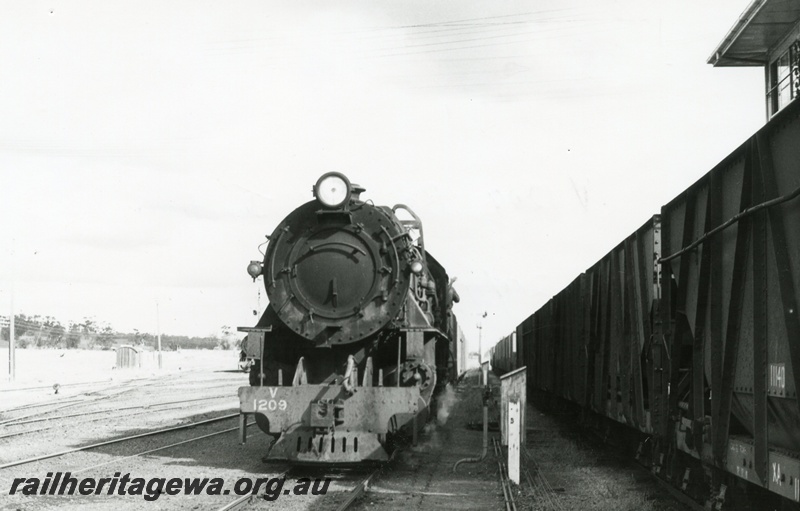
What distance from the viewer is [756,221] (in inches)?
190

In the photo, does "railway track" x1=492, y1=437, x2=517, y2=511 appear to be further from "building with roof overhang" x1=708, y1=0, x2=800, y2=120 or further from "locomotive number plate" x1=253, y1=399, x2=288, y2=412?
"building with roof overhang" x1=708, y1=0, x2=800, y2=120

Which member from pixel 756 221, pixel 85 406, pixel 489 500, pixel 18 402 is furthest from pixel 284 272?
pixel 18 402

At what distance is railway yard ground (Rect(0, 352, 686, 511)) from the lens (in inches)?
305

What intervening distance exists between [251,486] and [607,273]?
527cm

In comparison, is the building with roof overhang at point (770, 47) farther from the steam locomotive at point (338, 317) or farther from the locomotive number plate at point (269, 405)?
the locomotive number plate at point (269, 405)

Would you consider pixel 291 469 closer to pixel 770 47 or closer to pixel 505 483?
pixel 505 483

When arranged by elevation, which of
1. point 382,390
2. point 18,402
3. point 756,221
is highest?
point 756,221

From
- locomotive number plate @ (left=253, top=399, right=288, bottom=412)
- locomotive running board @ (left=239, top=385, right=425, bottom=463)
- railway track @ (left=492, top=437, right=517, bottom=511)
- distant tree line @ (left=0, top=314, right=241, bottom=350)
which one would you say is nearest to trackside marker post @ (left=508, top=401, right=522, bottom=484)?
railway track @ (left=492, top=437, right=517, bottom=511)

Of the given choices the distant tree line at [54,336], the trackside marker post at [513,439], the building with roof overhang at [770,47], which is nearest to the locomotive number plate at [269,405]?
the trackside marker post at [513,439]

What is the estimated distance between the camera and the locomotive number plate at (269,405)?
911 cm

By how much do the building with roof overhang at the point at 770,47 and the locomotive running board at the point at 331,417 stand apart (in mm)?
9237

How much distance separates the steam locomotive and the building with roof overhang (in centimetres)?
827

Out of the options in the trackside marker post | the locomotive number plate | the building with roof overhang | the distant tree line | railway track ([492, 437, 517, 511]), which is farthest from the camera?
the distant tree line

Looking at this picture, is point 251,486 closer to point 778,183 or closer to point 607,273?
point 607,273
